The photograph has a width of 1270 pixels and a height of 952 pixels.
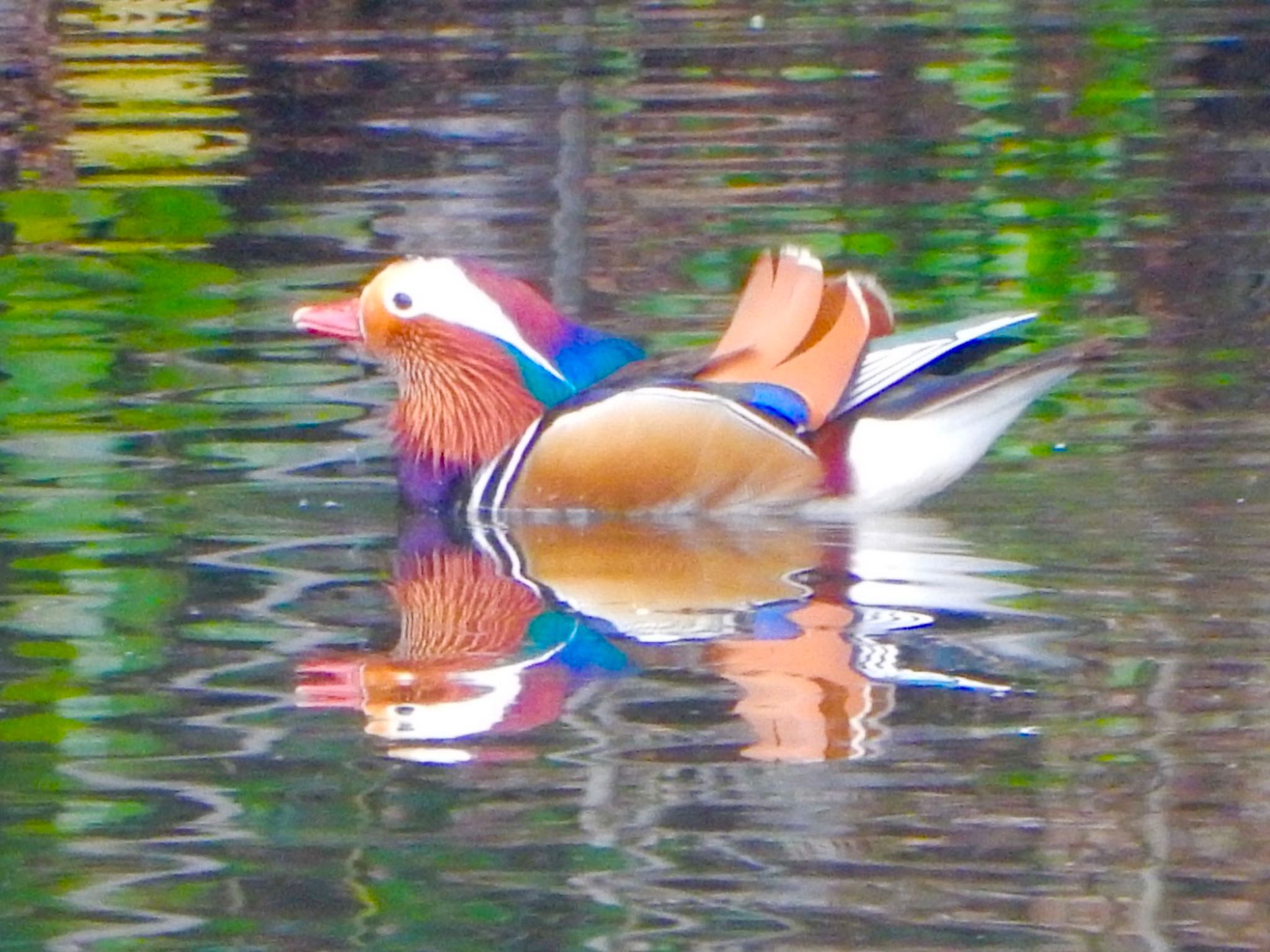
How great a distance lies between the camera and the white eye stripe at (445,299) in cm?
700

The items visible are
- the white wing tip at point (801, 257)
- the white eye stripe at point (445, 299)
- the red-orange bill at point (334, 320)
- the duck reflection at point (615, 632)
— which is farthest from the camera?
the white eye stripe at point (445, 299)

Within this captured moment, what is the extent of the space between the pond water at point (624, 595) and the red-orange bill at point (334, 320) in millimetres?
381

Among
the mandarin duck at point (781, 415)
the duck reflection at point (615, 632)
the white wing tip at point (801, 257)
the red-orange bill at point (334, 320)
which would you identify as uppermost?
the white wing tip at point (801, 257)

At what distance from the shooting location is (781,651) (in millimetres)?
5340

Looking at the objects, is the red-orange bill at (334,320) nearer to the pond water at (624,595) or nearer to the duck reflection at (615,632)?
the pond water at (624,595)

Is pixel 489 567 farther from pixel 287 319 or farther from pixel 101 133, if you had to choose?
pixel 101 133

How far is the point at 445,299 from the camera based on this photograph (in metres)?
7.03

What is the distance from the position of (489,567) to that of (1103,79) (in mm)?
7671

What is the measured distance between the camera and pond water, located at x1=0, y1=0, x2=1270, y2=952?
13.9 feet

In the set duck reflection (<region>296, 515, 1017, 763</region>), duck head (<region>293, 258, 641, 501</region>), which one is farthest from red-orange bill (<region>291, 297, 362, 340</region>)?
duck reflection (<region>296, 515, 1017, 763</region>)

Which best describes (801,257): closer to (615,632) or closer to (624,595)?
(624,595)

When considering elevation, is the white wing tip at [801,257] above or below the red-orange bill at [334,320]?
above

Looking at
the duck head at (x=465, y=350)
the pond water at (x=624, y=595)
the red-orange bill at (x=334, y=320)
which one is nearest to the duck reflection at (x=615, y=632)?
the pond water at (x=624, y=595)

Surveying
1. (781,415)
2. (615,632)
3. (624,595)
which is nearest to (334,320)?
(781,415)
